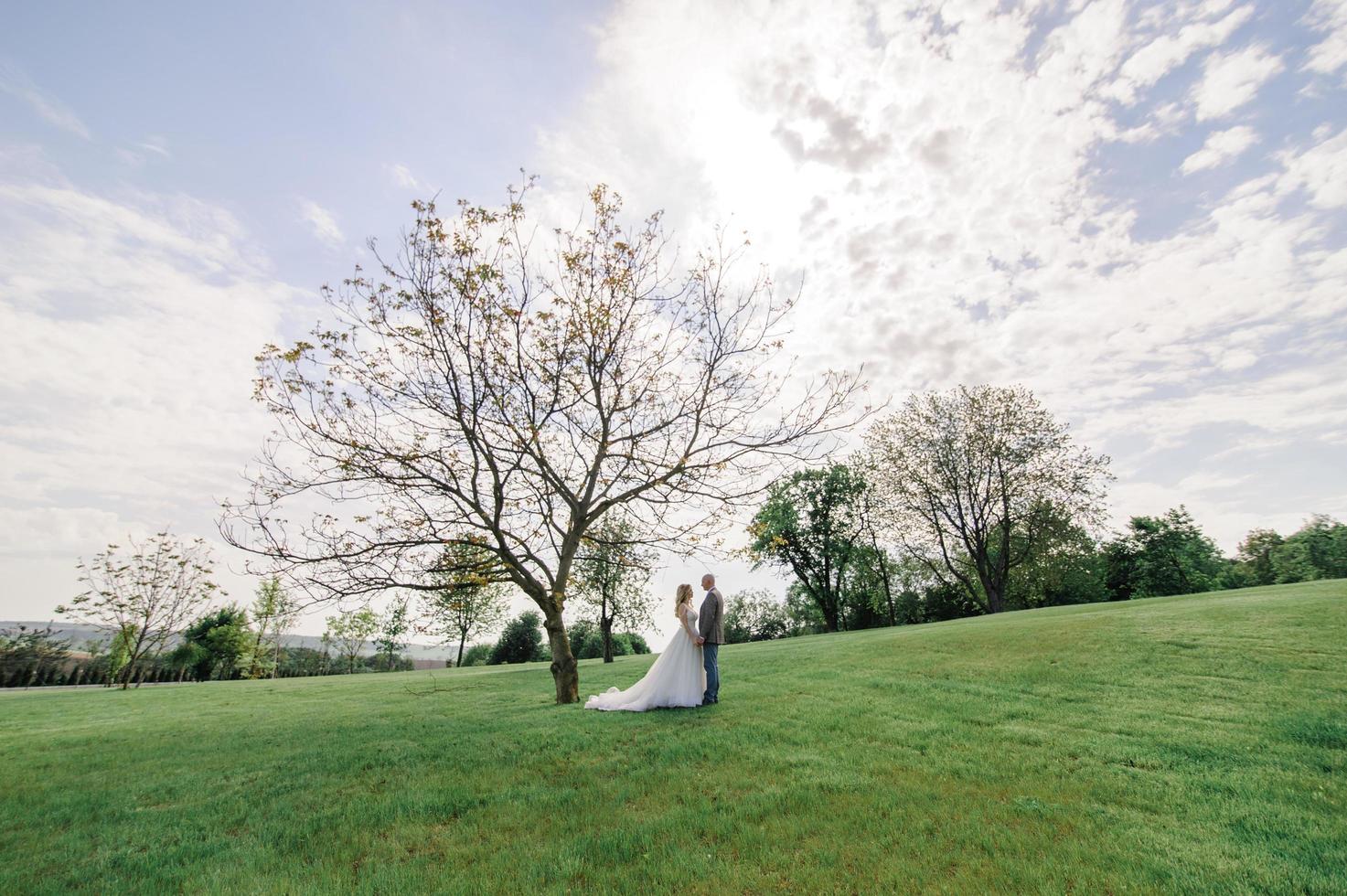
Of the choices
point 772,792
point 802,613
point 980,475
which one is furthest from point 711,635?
point 802,613

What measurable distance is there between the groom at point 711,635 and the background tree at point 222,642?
5650cm

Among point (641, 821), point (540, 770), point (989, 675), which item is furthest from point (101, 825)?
point (989, 675)

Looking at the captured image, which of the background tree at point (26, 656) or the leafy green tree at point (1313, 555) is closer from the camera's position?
the background tree at point (26, 656)

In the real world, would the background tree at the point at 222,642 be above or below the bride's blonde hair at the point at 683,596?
above

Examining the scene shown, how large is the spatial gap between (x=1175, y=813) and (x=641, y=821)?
568 cm

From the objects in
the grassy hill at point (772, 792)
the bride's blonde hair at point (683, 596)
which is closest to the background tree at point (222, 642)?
the grassy hill at point (772, 792)

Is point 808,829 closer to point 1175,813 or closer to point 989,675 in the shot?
point 1175,813

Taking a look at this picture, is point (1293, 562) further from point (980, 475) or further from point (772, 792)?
point (772, 792)

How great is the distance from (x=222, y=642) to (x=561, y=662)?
5322 centimetres

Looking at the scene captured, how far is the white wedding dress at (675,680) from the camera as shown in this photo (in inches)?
510

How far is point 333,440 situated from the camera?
12.9 metres

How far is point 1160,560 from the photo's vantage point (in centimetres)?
5862

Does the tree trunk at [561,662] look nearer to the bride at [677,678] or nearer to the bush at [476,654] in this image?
the bride at [677,678]

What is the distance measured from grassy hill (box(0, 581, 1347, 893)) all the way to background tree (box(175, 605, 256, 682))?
45902mm
